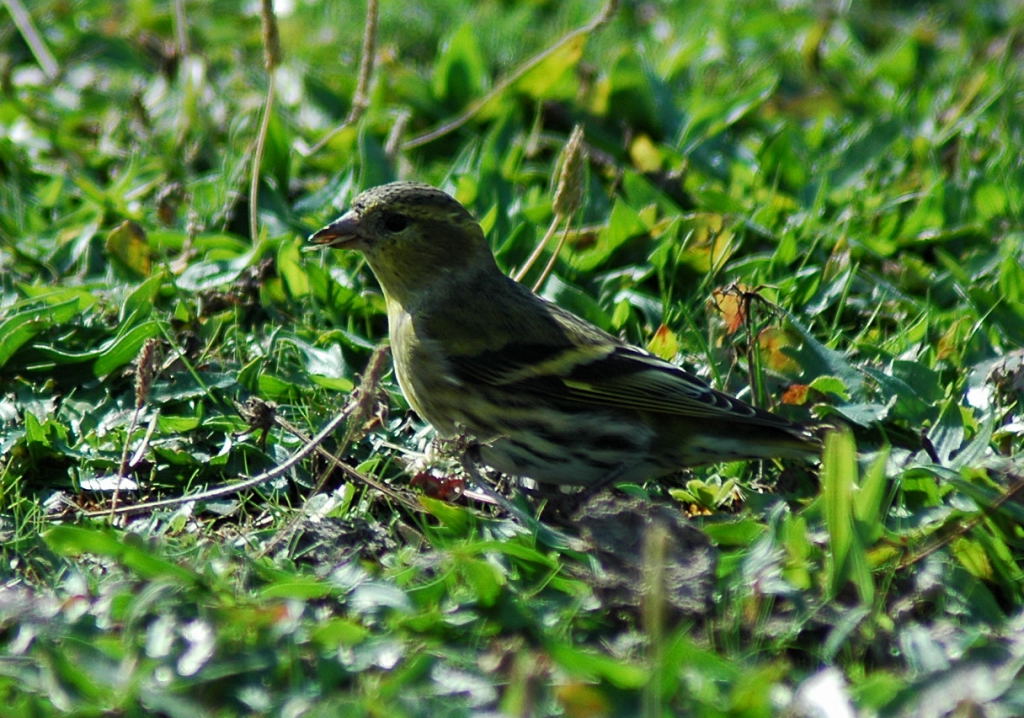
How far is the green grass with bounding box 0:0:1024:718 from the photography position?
2.94m

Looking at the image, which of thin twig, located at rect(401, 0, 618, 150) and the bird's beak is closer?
the bird's beak

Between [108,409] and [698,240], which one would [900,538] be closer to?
[698,240]

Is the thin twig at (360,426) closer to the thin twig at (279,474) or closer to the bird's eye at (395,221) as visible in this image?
the thin twig at (279,474)

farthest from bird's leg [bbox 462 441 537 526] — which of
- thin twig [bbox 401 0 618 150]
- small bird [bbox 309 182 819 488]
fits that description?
thin twig [bbox 401 0 618 150]

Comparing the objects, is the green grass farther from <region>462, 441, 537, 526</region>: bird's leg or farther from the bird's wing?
the bird's wing

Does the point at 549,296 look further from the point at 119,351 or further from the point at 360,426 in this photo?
the point at 119,351

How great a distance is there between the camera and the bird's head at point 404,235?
4320 millimetres

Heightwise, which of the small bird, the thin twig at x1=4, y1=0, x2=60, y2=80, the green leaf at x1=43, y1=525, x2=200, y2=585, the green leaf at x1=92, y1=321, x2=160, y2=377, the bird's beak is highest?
the bird's beak

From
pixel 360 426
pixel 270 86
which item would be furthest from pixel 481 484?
pixel 270 86

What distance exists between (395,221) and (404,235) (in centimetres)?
5

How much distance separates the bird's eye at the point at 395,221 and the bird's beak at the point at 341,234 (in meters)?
0.09

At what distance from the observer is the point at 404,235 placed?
4340 millimetres

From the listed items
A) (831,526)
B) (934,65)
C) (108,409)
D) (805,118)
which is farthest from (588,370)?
(934,65)

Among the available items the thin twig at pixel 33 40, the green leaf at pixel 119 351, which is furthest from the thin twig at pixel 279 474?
the thin twig at pixel 33 40
